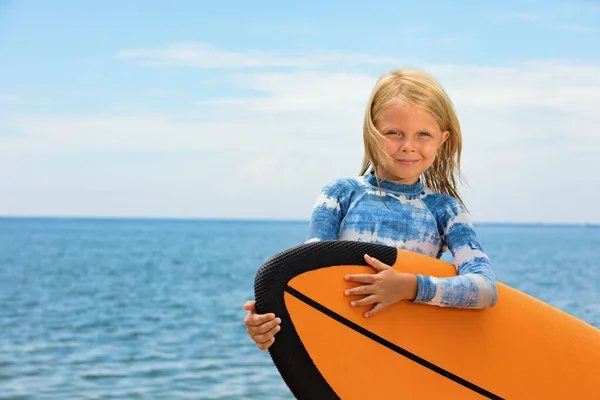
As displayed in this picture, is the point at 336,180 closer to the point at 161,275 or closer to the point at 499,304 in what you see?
the point at 499,304

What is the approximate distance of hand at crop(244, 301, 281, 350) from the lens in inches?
74.4

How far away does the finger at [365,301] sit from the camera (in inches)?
76.5

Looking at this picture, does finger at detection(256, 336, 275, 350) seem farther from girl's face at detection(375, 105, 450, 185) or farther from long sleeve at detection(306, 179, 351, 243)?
girl's face at detection(375, 105, 450, 185)

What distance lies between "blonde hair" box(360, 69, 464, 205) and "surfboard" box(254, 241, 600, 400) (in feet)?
0.93

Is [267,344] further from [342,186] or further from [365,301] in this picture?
[342,186]

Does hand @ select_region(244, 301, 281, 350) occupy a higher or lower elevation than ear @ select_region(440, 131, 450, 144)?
lower

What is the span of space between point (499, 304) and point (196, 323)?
1122 centimetres

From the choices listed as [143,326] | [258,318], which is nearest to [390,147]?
[258,318]

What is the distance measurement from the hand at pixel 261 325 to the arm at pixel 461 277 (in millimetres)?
380

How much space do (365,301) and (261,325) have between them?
0.28 meters

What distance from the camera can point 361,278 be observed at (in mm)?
1940

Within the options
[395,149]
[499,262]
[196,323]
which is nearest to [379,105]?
[395,149]

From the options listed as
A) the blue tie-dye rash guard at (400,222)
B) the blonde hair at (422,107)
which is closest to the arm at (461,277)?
the blue tie-dye rash guard at (400,222)

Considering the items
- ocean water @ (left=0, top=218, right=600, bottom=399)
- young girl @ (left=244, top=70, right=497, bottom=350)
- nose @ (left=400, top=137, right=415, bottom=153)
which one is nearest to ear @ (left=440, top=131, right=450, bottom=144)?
young girl @ (left=244, top=70, right=497, bottom=350)
